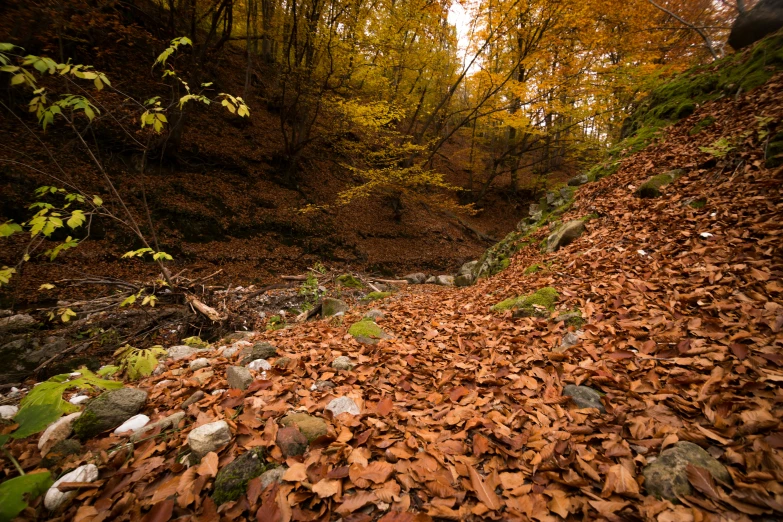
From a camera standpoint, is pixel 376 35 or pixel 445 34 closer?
pixel 376 35

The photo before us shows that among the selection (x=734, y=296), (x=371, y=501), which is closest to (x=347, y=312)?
(x=371, y=501)

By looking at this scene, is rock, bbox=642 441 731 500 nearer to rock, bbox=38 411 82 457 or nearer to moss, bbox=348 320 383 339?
moss, bbox=348 320 383 339

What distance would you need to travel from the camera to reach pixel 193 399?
2154 millimetres

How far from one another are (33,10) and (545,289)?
37.7 feet

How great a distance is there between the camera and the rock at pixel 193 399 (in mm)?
2103

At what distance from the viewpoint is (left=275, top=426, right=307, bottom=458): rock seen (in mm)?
1575

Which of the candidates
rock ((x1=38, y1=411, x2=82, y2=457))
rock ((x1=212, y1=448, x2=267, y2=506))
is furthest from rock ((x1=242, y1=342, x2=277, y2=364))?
rock ((x1=212, y1=448, x2=267, y2=506))

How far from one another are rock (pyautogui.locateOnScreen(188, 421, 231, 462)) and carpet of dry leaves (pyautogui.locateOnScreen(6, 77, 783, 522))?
6cm

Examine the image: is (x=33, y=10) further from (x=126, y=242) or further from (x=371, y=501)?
(x=371, y=501)

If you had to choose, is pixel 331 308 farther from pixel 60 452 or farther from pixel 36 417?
pixel 36 417

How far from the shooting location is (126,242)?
7.54 m

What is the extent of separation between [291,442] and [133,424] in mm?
1114

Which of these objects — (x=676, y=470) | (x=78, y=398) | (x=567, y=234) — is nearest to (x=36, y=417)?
(x=78, y=398)

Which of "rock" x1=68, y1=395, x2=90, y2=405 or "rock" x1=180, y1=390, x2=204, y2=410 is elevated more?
"rock" x1=180, y1=390, x2=204, y2=410
